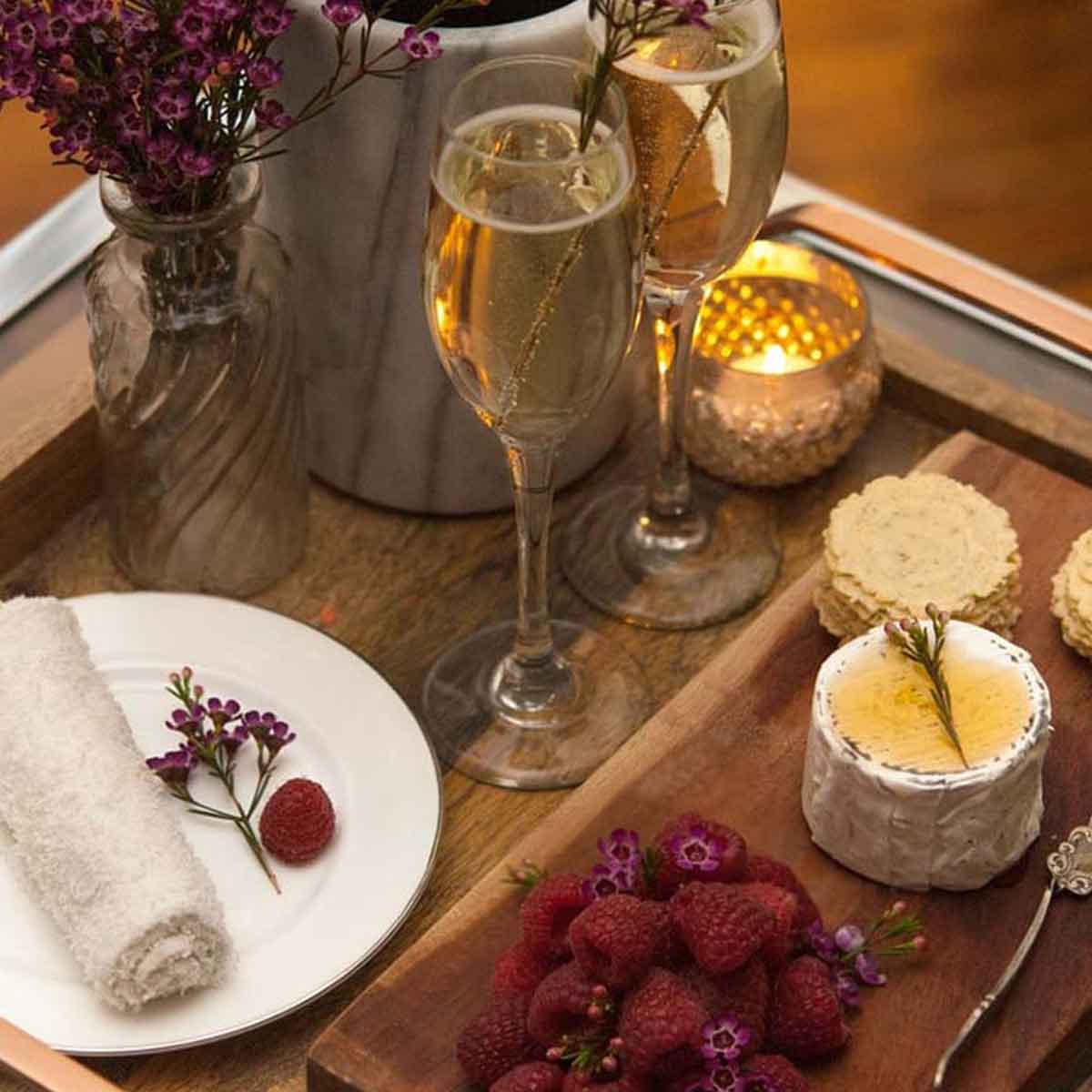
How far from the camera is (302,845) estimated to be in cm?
112

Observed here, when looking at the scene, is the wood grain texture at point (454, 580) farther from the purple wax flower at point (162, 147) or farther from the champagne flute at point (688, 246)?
the purple wax flower at point (162, 147)

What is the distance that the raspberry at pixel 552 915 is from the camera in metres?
1.01

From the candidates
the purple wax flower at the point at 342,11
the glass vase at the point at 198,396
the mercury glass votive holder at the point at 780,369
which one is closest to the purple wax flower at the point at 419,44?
the purple wax flower at the point at 342,11

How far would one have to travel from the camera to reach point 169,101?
105cm

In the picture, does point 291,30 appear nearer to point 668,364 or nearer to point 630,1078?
point 668,364

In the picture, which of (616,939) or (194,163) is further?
(194,163)

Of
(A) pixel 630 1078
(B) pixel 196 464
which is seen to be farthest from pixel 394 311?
(A) pixel 630 1078

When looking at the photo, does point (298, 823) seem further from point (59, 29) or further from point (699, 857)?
point (59, 29)

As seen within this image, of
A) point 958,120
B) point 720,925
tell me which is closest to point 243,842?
point 720,925

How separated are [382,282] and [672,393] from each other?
173 mm

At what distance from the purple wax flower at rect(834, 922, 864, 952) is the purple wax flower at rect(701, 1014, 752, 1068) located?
0.35 feet

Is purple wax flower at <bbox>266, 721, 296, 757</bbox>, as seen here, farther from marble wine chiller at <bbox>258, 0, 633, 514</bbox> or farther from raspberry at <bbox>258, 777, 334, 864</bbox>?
marble wine chiller at <bbox>258, 0, 633, 514</bbox>

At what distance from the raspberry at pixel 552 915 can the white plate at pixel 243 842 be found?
100 mm

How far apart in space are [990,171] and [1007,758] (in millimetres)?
1165
